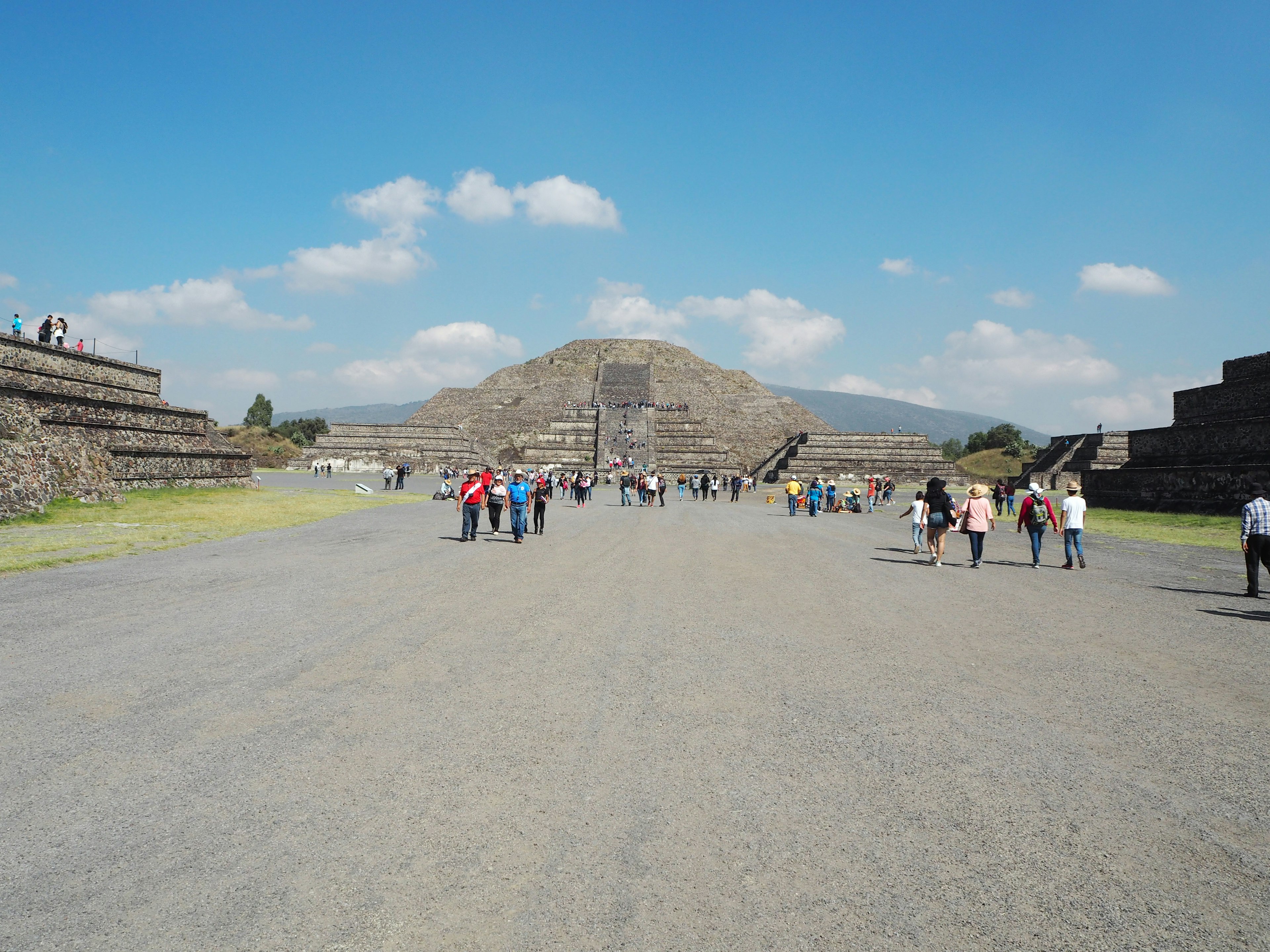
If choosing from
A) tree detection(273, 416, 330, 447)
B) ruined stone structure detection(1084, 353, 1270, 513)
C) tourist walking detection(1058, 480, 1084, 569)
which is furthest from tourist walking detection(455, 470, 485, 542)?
tree detection(273, 416, 330, 447)

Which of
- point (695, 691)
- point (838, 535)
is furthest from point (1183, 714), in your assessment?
point (838, 535)

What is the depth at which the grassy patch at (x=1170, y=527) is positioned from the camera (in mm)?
18156

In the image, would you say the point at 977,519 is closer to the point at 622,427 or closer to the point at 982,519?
the point at 982,519

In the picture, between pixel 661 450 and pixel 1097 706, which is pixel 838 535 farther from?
pixel 661 450

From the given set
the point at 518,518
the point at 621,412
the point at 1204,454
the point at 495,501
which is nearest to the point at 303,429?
the point at 621,412

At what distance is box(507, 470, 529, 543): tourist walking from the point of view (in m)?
15.5

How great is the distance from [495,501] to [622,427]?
149ft

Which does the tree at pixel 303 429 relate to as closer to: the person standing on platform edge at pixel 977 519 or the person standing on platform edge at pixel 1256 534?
the person standing on platform edge at pixel 977 519

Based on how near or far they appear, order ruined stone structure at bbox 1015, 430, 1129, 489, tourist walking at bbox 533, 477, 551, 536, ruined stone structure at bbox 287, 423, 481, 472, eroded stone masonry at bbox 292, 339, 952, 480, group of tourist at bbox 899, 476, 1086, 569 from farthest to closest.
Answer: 1. ruined stone structure at bbox 287, 423, 481, 472
2. eroded stone masonry at bbox 292, 339, 952, 480
3. ruined stone structure at bbox 1015, 430, 1129, 489
4. tourist walking at bbox 533, 477, 551, 536
5. group of tourist at bbox 899, 476, 1086, 569

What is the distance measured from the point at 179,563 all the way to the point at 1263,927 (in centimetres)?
1211

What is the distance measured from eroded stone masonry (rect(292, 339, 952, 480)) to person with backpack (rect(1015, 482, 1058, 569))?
37.6m

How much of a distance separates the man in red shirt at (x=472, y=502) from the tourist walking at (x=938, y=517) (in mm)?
8386

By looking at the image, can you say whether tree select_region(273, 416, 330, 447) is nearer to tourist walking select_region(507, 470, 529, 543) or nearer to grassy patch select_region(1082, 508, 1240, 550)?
tourist walking select_region(507, 470, 529, 543)

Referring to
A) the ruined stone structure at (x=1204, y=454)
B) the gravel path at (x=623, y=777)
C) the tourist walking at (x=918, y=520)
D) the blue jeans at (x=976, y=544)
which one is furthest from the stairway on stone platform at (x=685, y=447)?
the gravel path at (x=623, y=777)
